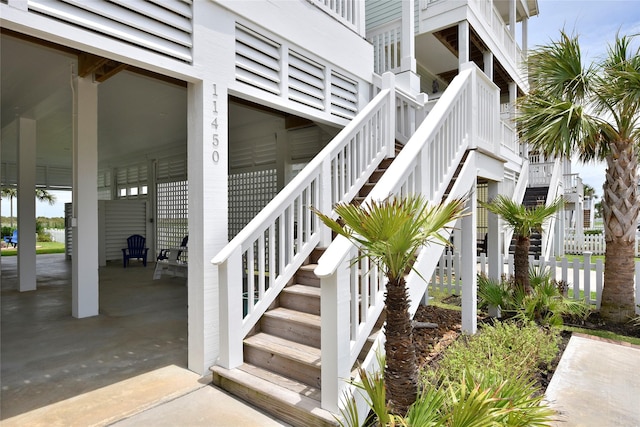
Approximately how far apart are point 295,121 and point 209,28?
3.65m

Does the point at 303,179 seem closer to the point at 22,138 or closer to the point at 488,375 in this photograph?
the point at 488,375

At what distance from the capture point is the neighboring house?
257 centimetres

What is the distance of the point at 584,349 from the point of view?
3.74m

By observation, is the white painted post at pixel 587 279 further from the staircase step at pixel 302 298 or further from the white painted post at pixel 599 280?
the staircase step at pixel 302 298

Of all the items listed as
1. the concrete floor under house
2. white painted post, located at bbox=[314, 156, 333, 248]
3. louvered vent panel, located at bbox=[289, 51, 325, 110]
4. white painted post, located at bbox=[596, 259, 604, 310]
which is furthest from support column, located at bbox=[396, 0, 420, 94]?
the concrete floor under house

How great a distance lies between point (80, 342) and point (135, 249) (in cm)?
752

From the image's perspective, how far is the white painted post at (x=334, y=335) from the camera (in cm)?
225

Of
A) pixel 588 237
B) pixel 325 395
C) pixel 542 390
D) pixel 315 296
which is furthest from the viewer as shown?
pixel 588 237

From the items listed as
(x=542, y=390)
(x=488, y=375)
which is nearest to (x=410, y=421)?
(x=488, y=375)

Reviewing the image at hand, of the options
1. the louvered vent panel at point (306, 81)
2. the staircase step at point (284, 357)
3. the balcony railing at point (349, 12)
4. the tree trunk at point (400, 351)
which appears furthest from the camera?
the balcony railing at point (349, 12)

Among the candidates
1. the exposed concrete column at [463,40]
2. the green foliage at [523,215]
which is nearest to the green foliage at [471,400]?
the green foliage at [523,215]

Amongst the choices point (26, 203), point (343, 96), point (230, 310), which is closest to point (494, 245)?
point (343, 96)

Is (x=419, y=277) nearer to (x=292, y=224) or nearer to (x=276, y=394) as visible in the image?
(x=292, y=224)

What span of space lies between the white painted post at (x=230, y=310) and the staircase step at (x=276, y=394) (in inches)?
3.8
